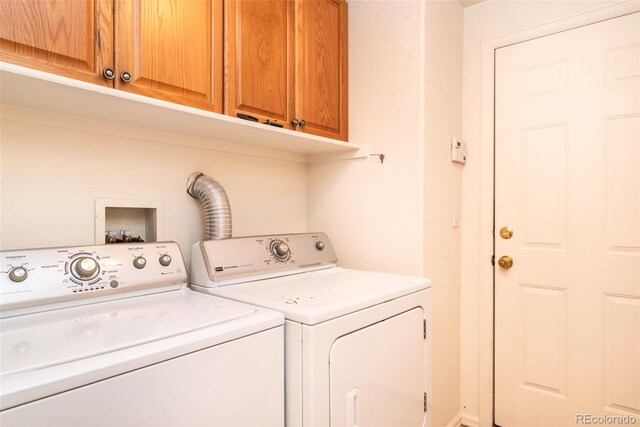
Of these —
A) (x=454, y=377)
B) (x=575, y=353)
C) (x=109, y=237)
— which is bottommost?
(x=454, y=377)

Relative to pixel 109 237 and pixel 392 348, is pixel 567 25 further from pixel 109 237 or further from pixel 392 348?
pixel 109 237

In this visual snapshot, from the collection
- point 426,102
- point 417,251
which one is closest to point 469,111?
point 426,102

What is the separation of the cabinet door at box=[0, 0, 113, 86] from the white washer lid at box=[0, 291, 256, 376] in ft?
2.19

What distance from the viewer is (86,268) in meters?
1.13

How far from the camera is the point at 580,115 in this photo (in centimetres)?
183

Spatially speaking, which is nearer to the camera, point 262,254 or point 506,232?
point 262,254

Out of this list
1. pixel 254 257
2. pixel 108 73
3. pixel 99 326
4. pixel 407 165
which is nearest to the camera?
pixel 99 326

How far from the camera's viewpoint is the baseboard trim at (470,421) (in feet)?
6.87

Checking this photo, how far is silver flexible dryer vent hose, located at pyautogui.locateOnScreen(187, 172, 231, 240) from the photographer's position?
5.07 ft

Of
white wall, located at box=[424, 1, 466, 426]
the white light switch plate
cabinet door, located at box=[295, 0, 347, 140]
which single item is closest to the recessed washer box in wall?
cabinet door, located at box=[295, 0, 347, 140]

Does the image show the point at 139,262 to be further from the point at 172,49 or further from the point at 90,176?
the point at 172,49

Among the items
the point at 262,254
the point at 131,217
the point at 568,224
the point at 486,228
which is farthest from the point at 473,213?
the point at 131,217

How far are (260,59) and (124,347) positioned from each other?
120 cm

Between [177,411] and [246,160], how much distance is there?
1.29 metres
